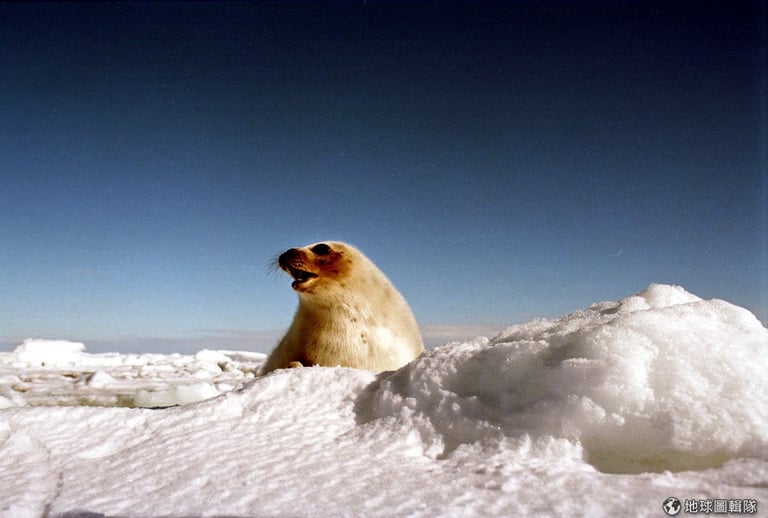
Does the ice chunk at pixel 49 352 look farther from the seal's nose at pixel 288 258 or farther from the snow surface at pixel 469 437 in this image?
the snow surface at pixel 469 437

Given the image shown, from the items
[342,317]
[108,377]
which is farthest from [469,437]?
[108,377]

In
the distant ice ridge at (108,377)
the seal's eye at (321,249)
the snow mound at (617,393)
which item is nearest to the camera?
the snow mound at (617,393)

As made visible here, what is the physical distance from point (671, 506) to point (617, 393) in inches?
13.0

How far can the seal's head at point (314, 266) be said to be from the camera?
4.30m

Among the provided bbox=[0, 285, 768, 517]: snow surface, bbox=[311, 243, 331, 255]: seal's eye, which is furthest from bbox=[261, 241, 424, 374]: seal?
bbox=[0, 285, 768, 517]: snow surface

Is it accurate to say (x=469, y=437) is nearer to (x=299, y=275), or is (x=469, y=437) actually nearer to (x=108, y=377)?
(x=299, y=275)

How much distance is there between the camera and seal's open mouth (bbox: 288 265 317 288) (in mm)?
4332

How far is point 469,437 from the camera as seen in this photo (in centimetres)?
151

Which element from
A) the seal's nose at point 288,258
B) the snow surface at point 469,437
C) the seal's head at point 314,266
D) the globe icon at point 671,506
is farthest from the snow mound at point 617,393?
the seal's nose at point 288,258

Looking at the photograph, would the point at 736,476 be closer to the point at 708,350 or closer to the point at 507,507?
the point at 708,350

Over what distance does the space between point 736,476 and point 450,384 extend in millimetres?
783

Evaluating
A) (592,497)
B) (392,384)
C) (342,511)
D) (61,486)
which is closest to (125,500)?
(61,486)

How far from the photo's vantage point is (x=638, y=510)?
42.6 inches

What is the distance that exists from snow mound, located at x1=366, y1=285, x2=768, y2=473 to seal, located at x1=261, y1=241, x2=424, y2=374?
89.8 inches
